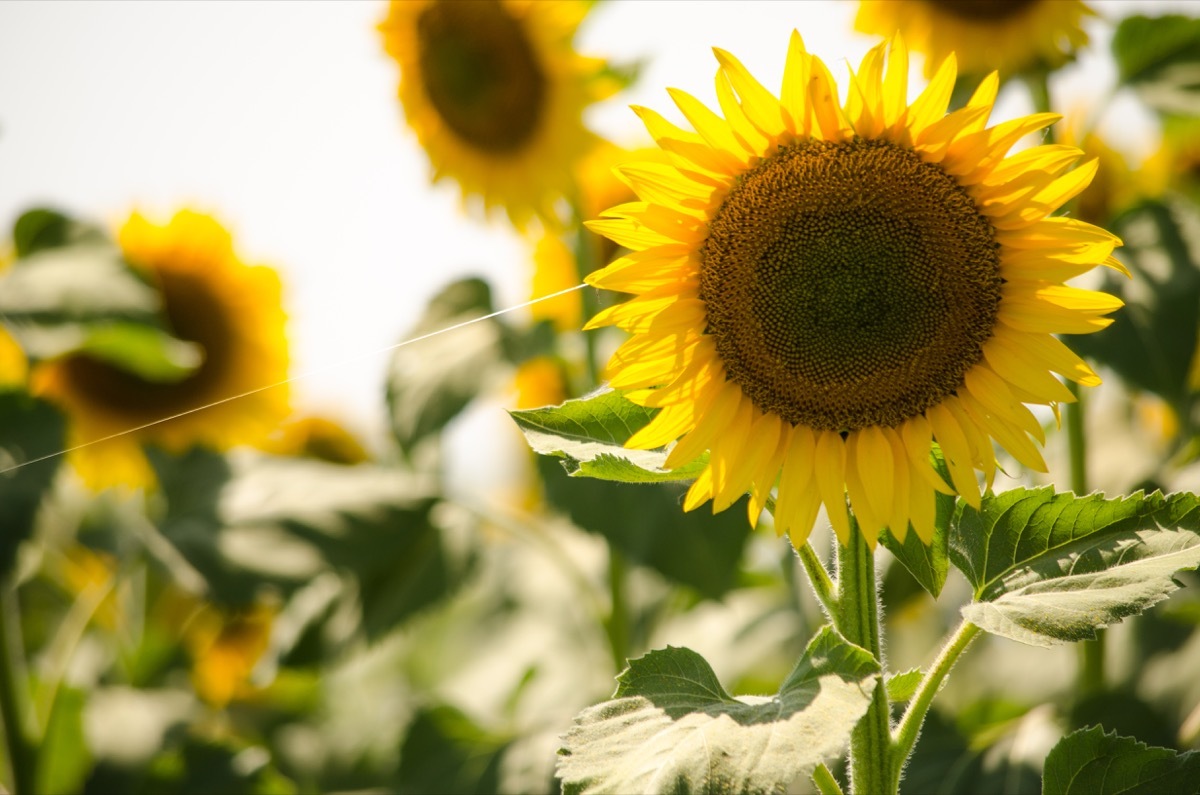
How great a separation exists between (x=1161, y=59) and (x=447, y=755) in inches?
47.7

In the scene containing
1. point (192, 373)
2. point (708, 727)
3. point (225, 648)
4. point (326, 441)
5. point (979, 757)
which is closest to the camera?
point (708, 727)

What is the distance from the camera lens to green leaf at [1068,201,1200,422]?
3.85 feet

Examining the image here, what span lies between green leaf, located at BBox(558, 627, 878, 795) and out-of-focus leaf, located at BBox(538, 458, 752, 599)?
517 millimetres

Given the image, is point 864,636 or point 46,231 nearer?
point 864,636

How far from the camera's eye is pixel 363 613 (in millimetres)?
1679

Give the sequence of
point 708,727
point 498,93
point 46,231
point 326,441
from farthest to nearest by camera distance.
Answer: point 326,441 < point 498,93 < point 46,231 < point 708,727

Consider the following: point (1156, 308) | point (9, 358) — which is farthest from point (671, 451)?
point (9, 358)

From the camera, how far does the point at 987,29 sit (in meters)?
1.38

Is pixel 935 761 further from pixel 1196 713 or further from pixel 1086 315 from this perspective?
pixel 1086 315

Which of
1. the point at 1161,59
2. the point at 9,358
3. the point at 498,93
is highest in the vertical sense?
the point at 498,93

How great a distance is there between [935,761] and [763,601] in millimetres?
657

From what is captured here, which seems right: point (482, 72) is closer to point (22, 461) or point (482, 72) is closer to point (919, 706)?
point (22, 461)

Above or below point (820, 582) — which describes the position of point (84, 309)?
above

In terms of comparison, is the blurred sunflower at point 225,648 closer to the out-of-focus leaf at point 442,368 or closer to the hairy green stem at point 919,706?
the out-of-focus leaf at point 442,368
